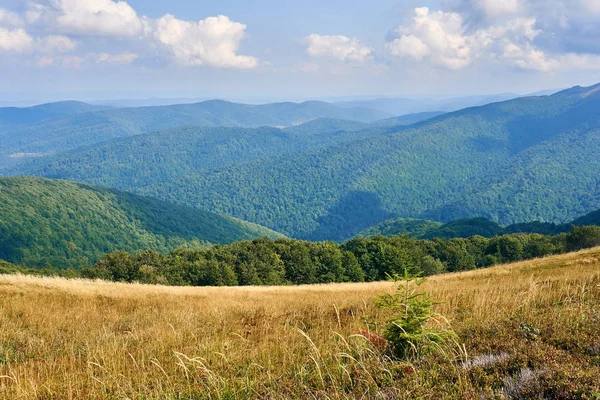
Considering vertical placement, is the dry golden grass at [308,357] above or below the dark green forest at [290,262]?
above

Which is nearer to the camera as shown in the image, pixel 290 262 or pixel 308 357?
pixel 308 357

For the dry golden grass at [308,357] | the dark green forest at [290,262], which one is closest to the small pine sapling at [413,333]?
the dry golden grass at [308,357]

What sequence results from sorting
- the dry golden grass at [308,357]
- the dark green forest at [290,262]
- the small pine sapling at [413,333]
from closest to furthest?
1. the dry golden grass at [308,357]
2. the small pine sapling at [413,333]
3. the dark green forest at [290,262]

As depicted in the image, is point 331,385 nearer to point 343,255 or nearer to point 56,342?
point 56,342

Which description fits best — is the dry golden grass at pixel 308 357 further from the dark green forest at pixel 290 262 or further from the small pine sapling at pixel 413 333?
the dark green forest at pixel 290 262

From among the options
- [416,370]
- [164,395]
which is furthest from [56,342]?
[416,370]

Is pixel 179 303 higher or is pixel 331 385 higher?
pixel 331 385

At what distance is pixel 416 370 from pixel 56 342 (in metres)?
9.35

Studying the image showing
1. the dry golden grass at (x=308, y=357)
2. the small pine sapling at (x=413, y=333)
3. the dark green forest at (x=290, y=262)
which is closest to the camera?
the dry golden grass at (x=308, y=357)

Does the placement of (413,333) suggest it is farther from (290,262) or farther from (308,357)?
(290,262)

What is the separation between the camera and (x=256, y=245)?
72.8 m

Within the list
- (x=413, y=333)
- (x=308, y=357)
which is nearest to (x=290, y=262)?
(x=308, y=357)

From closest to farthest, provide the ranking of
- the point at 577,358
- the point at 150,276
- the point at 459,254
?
1. the point at 577,358
2. the point at 150,276
3. the point at 459,254

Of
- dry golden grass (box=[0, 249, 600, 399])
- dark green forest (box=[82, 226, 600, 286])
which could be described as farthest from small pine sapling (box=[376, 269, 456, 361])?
dark green forest (box=[82, 226, 600, 286])
